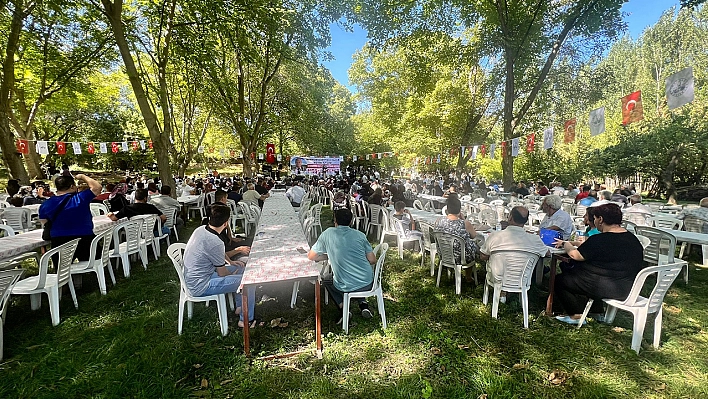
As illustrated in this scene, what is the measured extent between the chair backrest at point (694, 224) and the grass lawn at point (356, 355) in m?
2.63

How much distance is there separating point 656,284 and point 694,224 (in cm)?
482

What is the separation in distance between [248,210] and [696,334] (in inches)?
334

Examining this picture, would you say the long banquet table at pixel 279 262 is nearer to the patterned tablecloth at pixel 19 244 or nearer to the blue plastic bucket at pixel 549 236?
the patterned tablecloth at pixel 19 244

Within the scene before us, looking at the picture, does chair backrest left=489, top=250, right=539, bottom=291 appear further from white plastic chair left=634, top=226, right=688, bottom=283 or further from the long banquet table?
white plastic chair left=634, top=226, right=688, bottom=283

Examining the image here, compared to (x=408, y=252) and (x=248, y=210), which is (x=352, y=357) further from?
(x=248, y=210)

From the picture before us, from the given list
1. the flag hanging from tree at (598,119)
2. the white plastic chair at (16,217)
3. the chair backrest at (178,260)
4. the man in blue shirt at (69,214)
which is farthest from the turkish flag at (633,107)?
the white plastic chair at (16,217)

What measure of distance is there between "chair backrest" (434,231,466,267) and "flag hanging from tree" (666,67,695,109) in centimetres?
349

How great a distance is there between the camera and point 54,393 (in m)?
2.54

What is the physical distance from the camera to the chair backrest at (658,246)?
4.64 meters

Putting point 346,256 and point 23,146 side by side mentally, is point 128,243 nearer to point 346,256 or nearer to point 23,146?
point 346,256

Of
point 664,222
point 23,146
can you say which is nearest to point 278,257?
point 664,222

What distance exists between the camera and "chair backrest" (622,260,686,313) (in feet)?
9.48

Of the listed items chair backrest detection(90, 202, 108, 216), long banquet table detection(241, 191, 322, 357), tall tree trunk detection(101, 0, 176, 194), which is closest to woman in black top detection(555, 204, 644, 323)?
long banquet table detection(241, 191, 322, 357)

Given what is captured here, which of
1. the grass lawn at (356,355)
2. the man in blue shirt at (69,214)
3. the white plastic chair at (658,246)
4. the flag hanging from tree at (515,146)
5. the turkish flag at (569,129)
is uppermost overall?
the turkish flag at (569,129)
